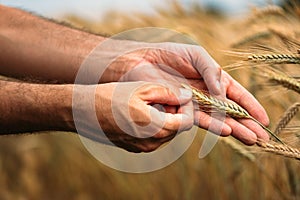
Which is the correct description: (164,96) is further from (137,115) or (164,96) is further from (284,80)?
(284,80)

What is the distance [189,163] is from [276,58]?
1500 millimetres

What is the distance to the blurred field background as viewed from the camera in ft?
8.46

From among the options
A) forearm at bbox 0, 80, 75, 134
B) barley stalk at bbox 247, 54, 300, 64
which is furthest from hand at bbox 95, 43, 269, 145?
forearm at bbox 0, 80, 75, 134

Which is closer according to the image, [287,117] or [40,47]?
[287,117]

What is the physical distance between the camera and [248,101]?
1.85 m

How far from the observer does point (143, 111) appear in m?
1.66

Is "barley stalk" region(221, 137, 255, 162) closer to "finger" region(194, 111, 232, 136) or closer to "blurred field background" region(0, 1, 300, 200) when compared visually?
"blurred field background" region(0, 1, 300, 200)

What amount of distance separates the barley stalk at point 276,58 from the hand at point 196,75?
127 millimetres

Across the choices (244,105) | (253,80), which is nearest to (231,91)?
(244,105)

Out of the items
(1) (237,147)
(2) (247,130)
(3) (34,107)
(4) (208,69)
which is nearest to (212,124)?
(2) (247,130)

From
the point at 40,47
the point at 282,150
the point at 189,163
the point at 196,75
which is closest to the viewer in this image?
the point at 282,150

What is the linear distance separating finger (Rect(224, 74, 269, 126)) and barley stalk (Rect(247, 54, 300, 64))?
128mm

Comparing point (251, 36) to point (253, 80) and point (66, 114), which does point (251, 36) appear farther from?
point (66, 114)

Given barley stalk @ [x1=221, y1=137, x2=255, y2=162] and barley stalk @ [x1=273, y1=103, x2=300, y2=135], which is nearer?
barley stalk @ [x1=273, y1=103, x2=300, y2=135]
